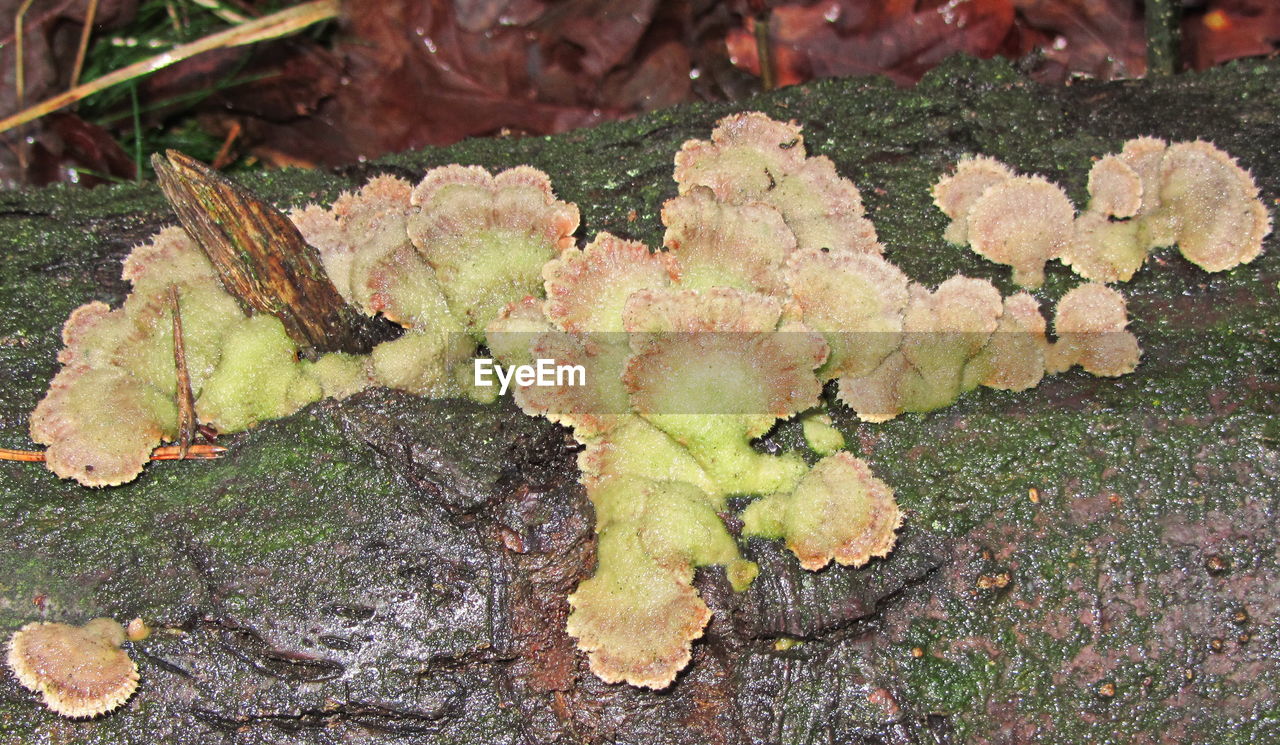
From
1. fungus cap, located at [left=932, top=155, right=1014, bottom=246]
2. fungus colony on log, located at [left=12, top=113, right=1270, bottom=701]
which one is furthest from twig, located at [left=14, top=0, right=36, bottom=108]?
fungus cap, located at [left=932, top=155, right=1014, bottom=246]

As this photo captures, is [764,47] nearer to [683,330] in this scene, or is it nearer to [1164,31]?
[1164,31]

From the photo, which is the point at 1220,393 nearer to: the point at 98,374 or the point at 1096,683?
the point at 1096,683

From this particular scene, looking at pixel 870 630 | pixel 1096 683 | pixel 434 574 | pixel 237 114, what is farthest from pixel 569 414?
pixel 237 114

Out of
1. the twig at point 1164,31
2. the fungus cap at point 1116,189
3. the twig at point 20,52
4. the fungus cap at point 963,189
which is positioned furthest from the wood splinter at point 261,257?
the twig at point 1164,31

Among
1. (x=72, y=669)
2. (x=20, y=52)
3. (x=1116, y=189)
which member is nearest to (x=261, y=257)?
(x=72, y=669)

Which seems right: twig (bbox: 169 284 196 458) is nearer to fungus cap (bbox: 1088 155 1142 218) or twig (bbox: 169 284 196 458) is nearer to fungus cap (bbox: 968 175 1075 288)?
fungus cap (bbox: 968 175 1075 288)
